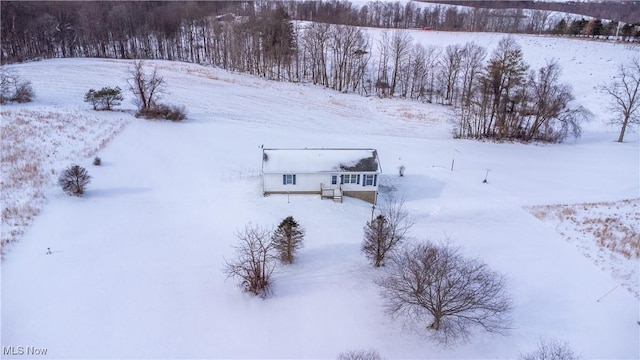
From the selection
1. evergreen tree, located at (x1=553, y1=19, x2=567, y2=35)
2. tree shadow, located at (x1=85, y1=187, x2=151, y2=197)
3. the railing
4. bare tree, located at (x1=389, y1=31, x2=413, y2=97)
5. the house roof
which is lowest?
tree shadow, located at (x1=85, y1=187, x2=151, y2=197)

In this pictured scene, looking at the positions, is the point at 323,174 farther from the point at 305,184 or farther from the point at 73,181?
the point at 73,181

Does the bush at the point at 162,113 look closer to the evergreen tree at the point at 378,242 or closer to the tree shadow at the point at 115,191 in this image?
the tree shadow at the point at 115,191

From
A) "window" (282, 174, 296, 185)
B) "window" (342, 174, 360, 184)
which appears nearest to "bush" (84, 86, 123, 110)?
"window" (282, 174, 296, 185)

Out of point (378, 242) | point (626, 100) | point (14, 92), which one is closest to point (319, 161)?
point (378, 242)

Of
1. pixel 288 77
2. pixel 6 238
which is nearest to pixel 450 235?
pixel 6 238

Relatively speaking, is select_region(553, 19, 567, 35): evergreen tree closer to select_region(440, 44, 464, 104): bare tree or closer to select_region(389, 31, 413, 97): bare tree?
select_region(440, 44, 464, 104): bare tree

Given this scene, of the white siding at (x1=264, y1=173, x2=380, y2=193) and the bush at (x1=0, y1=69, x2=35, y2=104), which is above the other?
the bush at (x1=0, y1=69, x2=35, y2=104)

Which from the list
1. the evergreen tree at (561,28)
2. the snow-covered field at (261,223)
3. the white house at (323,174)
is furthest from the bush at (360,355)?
the evergreen tree at (561,28)
